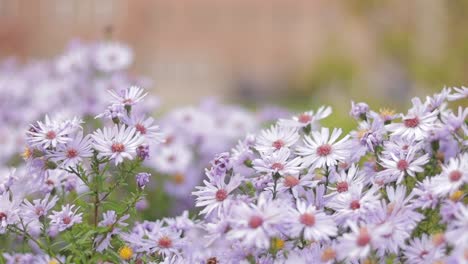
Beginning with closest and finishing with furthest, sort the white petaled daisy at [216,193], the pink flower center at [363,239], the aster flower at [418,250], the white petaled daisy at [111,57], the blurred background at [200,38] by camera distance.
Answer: the pink flower center at [363,239] < the aster flower at [418,250] < the white petaled daisy at [216,193] < the white petaled daisy at [111,57] < the blurred background at [200,38]

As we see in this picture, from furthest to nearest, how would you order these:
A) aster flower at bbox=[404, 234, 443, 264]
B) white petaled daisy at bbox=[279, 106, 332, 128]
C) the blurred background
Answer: the blurred background → white petaled daisy at bbox=[279, 106, 332, 128] → aster flower at bbox=[404, 234, 443, 264]

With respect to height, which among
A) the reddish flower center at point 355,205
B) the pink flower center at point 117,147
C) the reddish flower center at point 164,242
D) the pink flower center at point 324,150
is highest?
the pink flower center at point 324,150

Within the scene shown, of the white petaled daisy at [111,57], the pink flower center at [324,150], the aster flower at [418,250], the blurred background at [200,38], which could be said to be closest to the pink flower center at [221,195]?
the pink flower center at [324,150]

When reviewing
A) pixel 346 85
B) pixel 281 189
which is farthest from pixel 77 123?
pixel 346 85

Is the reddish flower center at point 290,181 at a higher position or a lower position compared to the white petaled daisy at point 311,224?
higher

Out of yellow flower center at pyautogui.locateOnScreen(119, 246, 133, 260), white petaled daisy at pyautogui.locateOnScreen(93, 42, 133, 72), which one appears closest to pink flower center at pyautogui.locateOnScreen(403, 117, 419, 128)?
yellow flower center at pyautogui.locateOnScreen(119, 246, 133, 260)

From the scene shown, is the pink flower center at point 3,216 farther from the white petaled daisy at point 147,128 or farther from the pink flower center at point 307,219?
the pink flower center at point 307,219

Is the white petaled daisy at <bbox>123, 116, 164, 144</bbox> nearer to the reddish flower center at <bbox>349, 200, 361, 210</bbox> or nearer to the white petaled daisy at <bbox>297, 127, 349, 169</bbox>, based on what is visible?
the white petaled daisy at <bbox>297, 127, 349, 169</bbox>

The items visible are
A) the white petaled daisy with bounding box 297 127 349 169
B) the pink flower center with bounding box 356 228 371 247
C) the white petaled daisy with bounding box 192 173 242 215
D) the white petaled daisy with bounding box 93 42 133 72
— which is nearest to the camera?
the pink flower center with bounding box 356 228 371 247
